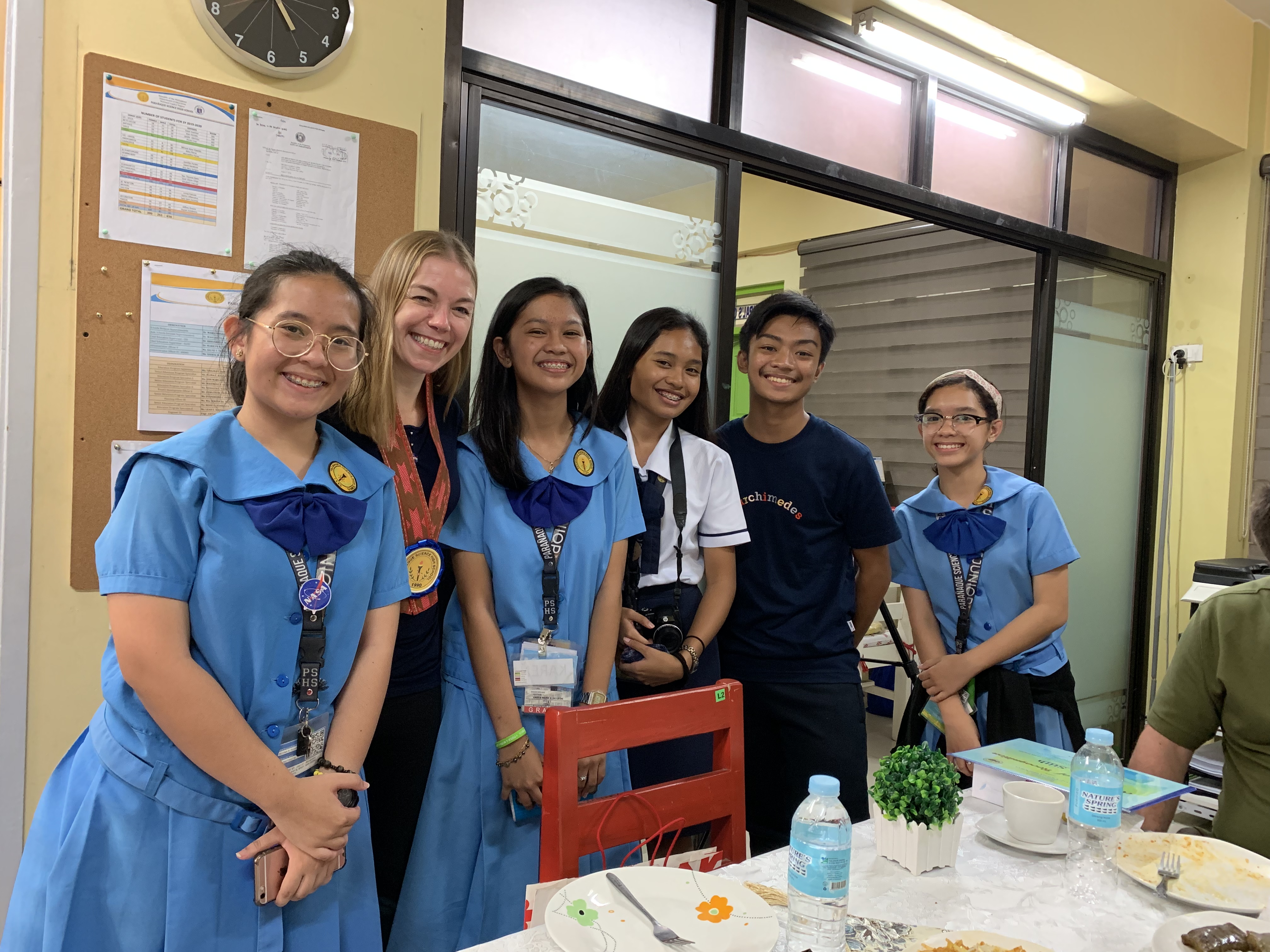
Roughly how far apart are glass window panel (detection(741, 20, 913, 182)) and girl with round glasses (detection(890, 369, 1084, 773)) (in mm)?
1202

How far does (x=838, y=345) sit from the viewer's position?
561cm

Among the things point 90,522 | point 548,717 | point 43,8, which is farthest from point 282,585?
point 43,8

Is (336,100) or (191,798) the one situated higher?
(336,100)

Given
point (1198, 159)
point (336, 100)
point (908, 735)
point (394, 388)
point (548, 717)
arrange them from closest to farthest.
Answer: point (548, 717) → point (394, 388) → point (336, 100) → point (908, 735) → point (1198, 159)

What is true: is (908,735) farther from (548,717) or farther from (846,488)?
(548,717)

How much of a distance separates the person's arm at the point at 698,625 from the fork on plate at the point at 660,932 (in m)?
0.83

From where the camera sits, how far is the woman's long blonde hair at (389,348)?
5.21 feet

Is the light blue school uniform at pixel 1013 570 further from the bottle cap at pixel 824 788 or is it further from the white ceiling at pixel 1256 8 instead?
the white ceiling at pixel 1256 8

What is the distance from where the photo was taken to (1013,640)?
2371 millimetres

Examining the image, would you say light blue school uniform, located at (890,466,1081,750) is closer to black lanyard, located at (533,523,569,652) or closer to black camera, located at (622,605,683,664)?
black camera, located at (622,605,683,664)

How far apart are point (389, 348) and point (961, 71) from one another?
9.56ft

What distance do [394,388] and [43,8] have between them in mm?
1028

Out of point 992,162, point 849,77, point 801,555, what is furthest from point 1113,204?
point 801,555

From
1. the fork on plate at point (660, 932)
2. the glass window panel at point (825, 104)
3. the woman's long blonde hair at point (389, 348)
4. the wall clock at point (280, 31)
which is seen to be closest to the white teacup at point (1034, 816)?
the fork on plate at point (660, 932)
